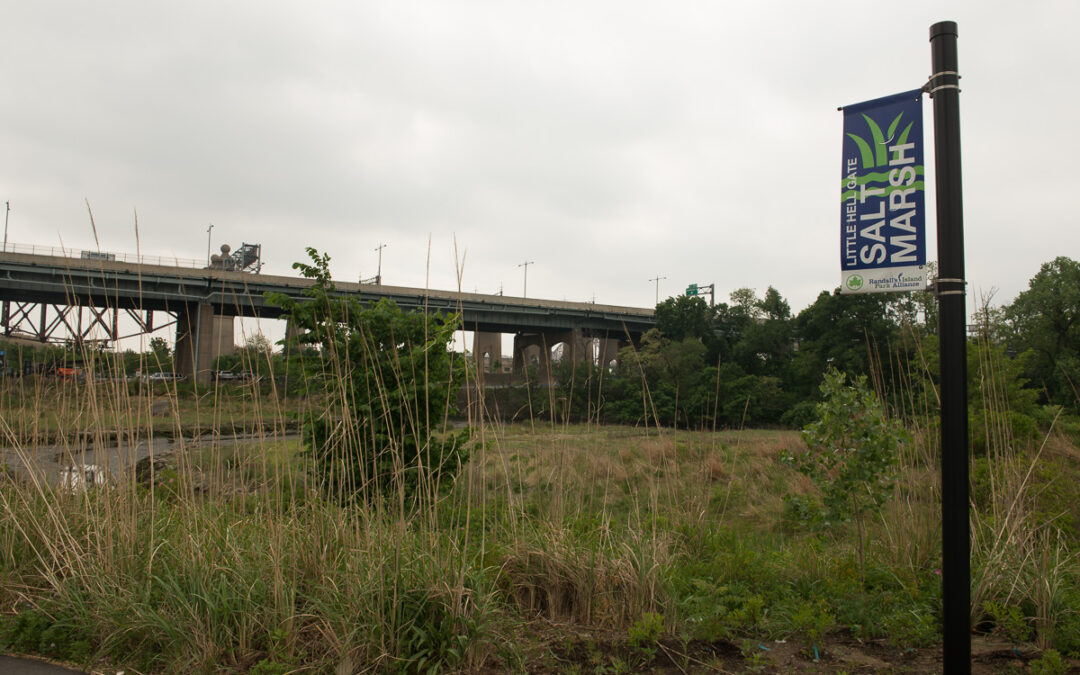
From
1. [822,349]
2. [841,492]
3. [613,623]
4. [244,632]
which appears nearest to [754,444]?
[841,492]

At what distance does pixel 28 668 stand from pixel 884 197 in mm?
4428

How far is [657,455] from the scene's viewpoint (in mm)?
14797

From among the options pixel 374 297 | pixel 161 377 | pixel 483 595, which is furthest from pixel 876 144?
pixel 374 297

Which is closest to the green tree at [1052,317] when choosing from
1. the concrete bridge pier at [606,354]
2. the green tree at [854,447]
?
the concrete bridge pier at [606,354]

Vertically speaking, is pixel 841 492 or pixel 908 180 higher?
pixel 908 180

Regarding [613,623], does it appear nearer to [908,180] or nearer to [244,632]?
[244,632]

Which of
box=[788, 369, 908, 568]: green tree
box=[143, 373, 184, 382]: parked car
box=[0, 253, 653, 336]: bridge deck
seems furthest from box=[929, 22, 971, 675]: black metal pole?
box=[0, 253, 653, 336]: bridge deck

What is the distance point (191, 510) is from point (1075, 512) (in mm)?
6171

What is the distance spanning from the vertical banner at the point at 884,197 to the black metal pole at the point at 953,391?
366mm

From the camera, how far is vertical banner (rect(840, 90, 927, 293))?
2729mm

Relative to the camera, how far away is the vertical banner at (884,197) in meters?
2.73

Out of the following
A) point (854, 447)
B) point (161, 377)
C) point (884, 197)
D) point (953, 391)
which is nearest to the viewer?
point (953, 391)

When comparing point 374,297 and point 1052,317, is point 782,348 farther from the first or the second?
point 374,297

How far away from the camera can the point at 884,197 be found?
2.82 m
